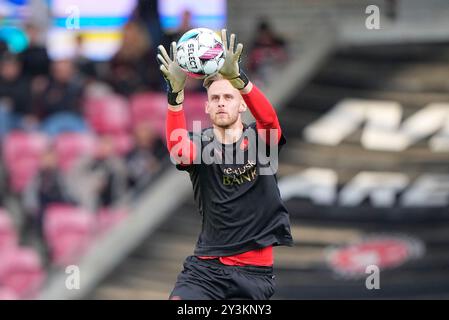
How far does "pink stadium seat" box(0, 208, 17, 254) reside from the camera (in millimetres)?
14914

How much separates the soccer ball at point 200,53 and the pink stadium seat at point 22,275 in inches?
310

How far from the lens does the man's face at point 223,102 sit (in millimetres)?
7418

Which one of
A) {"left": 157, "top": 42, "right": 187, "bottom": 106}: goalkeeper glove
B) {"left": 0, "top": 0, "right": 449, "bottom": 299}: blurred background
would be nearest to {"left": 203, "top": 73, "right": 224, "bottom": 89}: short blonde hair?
{"left": 157, "top": 42, "right": 187, "bottom": 106}: goalkeeper glove

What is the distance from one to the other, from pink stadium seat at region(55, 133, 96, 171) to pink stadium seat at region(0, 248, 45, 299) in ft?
4.02

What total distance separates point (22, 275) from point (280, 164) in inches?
133

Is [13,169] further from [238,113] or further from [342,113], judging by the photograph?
[238,113]

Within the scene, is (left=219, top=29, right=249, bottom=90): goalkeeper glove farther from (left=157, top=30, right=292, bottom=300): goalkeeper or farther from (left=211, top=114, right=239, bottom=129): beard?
(left=211, top=114, right=239, bottom=129): beard

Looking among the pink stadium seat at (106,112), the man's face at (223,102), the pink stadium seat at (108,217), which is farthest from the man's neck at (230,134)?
the pink stadium seat at (106,112)

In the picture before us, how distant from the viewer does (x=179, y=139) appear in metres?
7.46

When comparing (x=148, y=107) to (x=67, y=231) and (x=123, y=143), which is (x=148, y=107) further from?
(x=67, y=231)

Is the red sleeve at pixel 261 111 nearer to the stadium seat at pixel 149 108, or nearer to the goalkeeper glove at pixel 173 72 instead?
the goalkeeper glove at pixel 173 72

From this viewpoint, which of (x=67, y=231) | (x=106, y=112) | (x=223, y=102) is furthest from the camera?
(x=106, y=112)

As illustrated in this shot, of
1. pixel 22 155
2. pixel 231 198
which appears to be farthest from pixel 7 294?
pixel 231 198

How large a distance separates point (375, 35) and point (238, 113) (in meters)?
7.88
